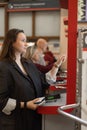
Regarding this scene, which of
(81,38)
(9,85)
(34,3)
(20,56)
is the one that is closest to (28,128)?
(9,85)

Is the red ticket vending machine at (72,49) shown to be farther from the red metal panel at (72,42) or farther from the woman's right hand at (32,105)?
the woman's right hand at (32,105)

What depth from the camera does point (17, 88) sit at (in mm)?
2555

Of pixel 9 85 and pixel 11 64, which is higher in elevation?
pixel 11 64

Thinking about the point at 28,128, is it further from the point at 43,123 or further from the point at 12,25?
the point at 12,25

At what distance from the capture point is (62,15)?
8.87 metres

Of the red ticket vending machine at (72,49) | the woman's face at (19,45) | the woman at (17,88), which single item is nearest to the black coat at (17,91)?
the woman at (17,88)

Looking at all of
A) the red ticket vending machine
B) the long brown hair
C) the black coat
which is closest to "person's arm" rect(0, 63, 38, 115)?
the black coat

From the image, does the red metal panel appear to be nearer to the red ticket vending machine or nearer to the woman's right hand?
the red ticket vending machine

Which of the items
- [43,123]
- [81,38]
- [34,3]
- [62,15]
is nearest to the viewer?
[81,38]

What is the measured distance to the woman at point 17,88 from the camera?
8.32 feet

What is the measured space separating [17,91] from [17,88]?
26 millimetres

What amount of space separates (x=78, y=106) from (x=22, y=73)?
0.70m

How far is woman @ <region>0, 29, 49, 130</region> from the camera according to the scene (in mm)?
2537

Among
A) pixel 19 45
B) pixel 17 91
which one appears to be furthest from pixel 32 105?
pixel 19 45
